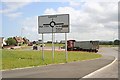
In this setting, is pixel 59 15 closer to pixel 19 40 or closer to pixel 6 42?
pixel 6 42

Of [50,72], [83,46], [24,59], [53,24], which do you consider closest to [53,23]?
[53,24]

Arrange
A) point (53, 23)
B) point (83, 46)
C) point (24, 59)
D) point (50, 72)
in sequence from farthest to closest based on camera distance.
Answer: point (83, 46) → point (53, 23) → point (24, 59) → point (50, 72)

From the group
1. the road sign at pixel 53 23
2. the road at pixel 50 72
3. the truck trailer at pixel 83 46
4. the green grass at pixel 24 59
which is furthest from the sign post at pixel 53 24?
the truck trailer at pixel 83 46

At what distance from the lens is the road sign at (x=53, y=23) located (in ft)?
107

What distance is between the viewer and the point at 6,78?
14789 mm

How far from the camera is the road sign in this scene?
32.6m

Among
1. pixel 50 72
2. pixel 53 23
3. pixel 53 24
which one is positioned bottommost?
pixel 50 72

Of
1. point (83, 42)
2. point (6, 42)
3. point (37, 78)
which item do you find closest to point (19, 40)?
point (6, 42)

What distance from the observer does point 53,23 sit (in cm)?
3284

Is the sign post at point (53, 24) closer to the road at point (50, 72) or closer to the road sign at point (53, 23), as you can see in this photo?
the road sign at point (53, 23)

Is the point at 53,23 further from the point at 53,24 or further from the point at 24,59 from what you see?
the point at 24,59

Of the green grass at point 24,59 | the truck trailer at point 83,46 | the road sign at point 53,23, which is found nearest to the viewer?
the green grass at point 24,59

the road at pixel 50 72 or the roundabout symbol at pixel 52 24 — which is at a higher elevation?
the roundabout symbol at pixel 52 24

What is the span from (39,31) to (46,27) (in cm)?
97
